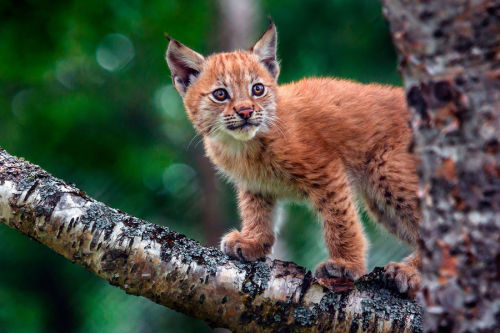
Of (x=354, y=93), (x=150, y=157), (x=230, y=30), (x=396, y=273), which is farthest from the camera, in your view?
(x=150, y=157)

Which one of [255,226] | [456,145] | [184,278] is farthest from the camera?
[255,226]

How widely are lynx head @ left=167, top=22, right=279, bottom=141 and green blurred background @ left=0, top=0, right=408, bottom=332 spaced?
2580 mm

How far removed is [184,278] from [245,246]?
1.10m

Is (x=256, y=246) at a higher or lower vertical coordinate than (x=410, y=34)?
higher

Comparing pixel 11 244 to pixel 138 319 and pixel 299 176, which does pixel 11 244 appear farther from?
pixel 299 176

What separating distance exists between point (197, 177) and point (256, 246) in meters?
4.21

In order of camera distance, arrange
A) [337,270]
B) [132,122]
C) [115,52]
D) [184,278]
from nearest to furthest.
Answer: [184,278], [337,270], [132,122], [115,52]

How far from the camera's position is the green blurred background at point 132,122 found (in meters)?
7.80

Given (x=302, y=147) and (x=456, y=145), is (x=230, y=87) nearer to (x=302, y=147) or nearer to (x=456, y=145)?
(x=302, y=147)

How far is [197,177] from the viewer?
8.41 meters

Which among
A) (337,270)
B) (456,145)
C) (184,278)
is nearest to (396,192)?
(337,270)

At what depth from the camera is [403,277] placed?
3.38 m

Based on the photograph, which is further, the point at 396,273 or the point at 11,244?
the point at 11,244

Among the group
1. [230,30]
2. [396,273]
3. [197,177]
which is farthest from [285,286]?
[197,177]
